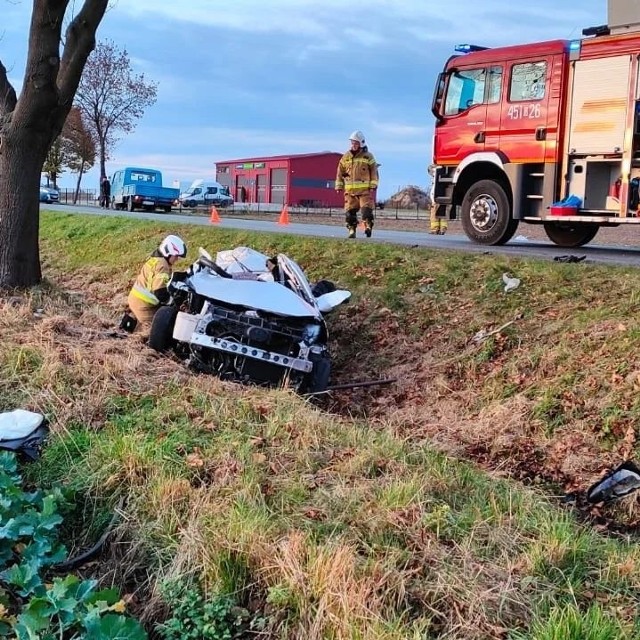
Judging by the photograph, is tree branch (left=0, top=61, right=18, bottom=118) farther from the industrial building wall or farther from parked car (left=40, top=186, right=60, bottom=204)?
the industrial building wall

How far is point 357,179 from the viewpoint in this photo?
1269 centimetres

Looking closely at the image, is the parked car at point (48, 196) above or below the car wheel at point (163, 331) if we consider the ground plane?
above

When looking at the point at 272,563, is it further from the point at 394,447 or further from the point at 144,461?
the point at 394,447

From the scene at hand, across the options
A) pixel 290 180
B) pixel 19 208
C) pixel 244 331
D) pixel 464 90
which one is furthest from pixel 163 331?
pixel 290 180

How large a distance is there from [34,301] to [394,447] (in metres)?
5.30

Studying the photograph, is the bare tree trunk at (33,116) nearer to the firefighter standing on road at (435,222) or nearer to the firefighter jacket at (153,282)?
the firefighter jacket at (153,282)

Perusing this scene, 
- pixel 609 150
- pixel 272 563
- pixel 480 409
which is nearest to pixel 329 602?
pixel 272 563

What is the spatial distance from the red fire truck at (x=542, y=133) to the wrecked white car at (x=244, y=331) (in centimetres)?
585

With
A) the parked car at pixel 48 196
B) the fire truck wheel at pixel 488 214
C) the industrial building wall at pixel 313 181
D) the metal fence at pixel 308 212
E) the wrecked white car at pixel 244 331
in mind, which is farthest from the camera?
the industrial building wall at pixel 313 181

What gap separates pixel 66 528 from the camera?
3771mm

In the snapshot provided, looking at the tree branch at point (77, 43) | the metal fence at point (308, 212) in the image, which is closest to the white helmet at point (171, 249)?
the tree branch at point (77, 43)

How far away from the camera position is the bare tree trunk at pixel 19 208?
29.7 ft

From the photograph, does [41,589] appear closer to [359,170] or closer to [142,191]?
[359,170]

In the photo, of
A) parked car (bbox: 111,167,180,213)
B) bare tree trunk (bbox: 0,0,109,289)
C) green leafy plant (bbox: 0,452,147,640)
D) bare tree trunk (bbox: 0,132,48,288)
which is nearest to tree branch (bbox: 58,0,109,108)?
bare tree trunk (bbox: 0,0,109,289)
